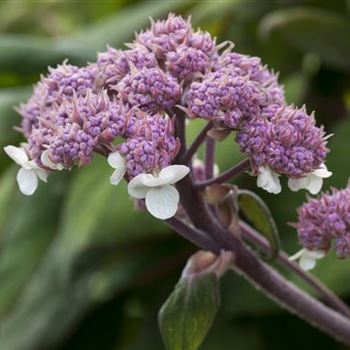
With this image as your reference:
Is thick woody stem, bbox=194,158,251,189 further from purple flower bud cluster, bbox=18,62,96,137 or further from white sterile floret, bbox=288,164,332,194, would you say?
purple flower bud cluster, bbox=18,62,96,137

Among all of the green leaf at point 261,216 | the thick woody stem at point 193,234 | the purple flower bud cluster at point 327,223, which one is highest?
the thick woody stem at point 193,234

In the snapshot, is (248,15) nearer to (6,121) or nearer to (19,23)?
(6,121)

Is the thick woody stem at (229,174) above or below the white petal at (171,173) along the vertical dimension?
below

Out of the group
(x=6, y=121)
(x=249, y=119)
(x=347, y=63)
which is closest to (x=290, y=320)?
(x=347, y=63)

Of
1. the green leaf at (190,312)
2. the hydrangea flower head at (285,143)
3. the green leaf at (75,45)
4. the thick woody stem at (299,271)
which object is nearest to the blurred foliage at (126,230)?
the green leaf at (75,45)

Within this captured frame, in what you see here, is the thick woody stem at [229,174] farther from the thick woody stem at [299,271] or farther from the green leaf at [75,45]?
the green leaf at [75,45]

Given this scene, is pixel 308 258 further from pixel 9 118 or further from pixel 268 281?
pixel 9 118

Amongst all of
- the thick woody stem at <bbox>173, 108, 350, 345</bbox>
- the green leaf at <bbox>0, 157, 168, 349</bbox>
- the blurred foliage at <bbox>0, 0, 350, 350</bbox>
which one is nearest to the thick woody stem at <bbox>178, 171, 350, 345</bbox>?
the thick woody stem at <bbox>173, 108, 350, 345</bbox>
